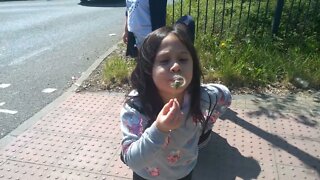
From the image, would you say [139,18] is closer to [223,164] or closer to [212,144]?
[212,144]

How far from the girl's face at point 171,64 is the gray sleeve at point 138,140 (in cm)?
20

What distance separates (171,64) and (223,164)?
5.09ft

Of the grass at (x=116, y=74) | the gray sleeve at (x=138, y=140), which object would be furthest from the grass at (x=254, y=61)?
the gray sleeve at (x=138, y=140)

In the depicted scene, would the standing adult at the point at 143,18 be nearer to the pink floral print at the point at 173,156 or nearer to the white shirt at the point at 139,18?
the white shirt at the point at 139,18

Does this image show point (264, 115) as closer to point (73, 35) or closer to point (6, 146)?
point (6, 146)

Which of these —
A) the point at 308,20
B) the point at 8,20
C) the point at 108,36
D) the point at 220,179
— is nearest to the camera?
the point at 220,179

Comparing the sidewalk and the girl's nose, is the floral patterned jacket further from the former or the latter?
the sidewalk

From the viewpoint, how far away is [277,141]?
326 centimetres

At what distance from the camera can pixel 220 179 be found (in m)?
2.74

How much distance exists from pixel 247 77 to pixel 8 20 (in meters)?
9.26

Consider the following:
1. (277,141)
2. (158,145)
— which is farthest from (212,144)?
(158,145)

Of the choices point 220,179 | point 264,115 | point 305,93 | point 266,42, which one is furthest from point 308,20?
point 220,179

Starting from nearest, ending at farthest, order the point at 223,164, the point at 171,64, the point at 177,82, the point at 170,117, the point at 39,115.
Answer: the point at 170,117
the point at 177,82
the point at 171,64
the point at 223,164
the point at 39,115

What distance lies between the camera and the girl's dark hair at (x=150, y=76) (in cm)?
167
